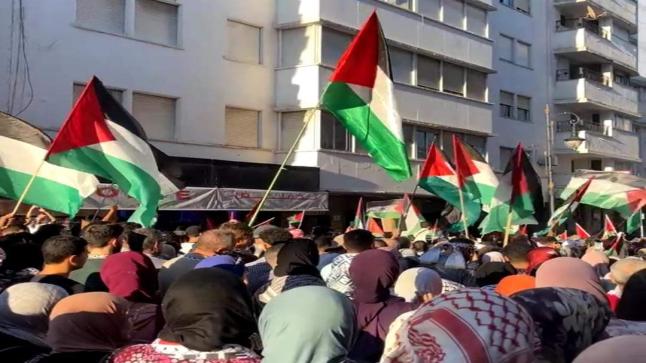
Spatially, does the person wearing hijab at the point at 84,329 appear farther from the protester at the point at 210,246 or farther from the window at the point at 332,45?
the window at the point at 332,45

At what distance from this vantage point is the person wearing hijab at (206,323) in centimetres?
331

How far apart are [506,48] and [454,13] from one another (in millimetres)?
5846

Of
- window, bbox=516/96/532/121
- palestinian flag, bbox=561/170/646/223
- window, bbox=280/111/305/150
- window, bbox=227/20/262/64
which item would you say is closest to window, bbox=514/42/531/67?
window, bbox=516/96/532/121

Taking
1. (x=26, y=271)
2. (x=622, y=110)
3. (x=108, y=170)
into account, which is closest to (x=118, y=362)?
(x=26, y=271)

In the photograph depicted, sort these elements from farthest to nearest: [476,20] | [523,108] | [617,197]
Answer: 1. [523,108]
2. [476,20]
3. [617,197]

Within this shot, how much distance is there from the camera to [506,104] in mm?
31016

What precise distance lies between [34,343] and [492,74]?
27.2m

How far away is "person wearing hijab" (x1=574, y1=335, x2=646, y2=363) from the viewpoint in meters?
1.73

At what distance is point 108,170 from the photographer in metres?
8.23

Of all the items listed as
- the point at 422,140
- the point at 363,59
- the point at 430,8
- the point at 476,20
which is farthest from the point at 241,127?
the point at 363,59

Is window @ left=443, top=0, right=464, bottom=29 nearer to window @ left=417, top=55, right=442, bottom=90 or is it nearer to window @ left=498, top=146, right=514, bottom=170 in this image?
window @ left=417, top=55, right=442, bottom=90

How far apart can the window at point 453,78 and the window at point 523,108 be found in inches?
239

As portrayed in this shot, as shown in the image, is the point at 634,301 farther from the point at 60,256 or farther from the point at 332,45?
the point at 332,45

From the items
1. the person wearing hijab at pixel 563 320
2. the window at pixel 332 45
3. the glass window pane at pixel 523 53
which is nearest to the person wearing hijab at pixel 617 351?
the person wearing hijab at pixel 563 320
